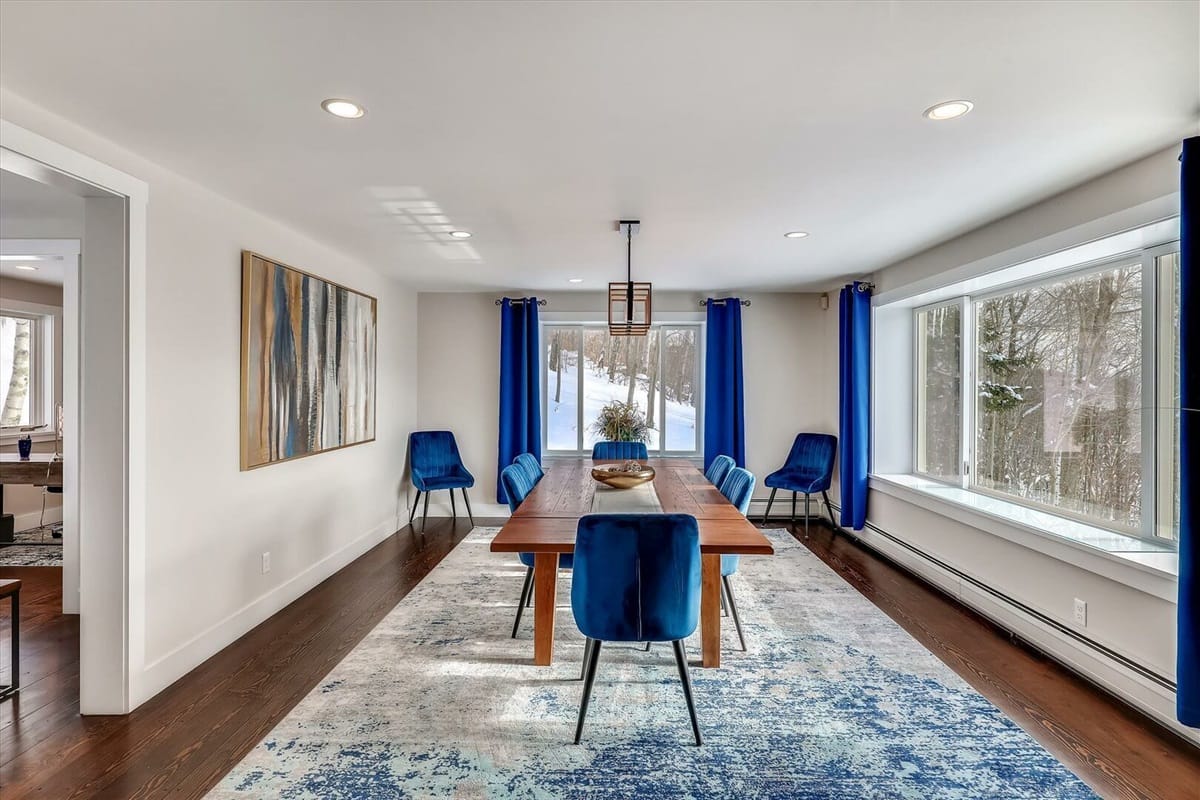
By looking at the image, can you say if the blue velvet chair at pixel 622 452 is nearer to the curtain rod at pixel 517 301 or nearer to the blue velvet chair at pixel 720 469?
the blue velvet chair at pixel 720 469

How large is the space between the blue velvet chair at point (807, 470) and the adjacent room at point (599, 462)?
892mm

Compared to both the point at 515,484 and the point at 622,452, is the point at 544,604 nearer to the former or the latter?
the point at 515,484

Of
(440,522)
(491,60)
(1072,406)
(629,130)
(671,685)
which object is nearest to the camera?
(491,60)

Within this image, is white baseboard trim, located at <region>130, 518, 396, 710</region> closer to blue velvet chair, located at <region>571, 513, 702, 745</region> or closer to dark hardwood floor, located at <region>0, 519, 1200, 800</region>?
dark hardwood floor, located at <region>0, 519, 1200, 800</region>

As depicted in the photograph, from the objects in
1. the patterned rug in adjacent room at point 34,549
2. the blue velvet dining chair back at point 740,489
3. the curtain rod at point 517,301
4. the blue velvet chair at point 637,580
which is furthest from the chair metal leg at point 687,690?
the patterned rug in adjacent room at point 34,549

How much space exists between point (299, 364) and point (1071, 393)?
14.8ft

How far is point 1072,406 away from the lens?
10.6 ft

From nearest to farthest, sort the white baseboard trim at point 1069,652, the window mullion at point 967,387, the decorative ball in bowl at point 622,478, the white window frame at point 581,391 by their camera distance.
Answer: the white baseboard trim at point 1069,652, the decorative ball in bowl at point 622,478, the window mullion at point 967,387, the white window frame at point 581,391

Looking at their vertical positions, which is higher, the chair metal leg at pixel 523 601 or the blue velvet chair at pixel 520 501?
the blue velvet chair at pixel 520 501

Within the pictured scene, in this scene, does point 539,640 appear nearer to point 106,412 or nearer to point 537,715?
point 537,715

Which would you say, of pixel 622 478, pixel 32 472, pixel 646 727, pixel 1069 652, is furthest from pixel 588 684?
pixel 32 472

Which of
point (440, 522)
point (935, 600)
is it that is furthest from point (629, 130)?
point (440, 522)

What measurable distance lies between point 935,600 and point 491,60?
155 inches

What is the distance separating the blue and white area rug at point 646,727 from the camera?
6.57 ft
